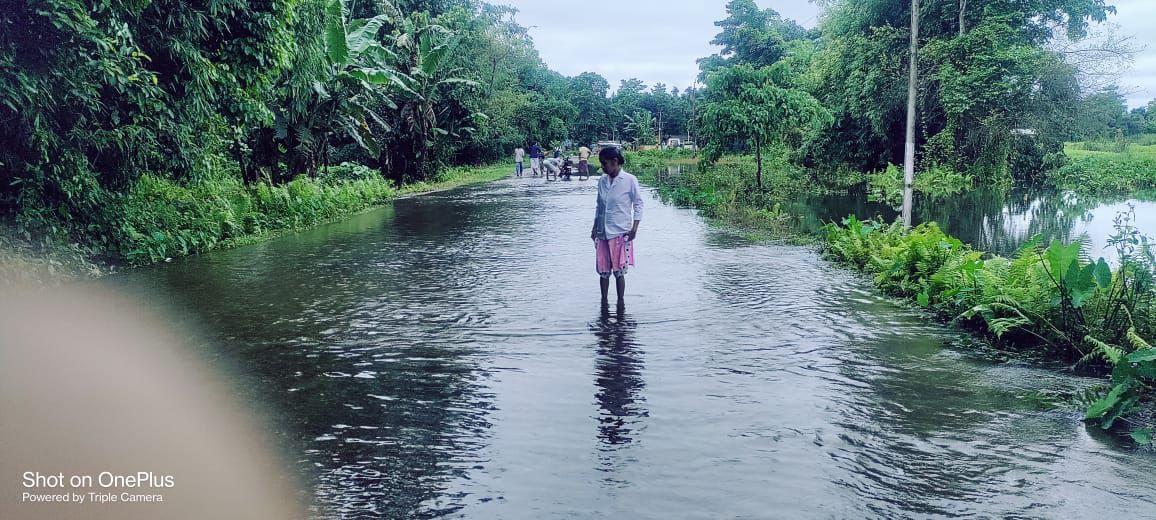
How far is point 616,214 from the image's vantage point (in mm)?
8609

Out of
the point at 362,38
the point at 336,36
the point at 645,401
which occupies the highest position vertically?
the point at 362,38

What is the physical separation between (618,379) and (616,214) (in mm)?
2719

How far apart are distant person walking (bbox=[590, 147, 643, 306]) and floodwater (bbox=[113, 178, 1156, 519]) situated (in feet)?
1.90

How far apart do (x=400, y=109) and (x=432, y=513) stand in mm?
31640

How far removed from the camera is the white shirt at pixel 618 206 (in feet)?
28.2

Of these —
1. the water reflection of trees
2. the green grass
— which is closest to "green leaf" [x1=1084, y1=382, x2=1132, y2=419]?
the green grass

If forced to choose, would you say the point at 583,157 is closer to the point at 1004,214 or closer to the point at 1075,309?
the point at 1004,214

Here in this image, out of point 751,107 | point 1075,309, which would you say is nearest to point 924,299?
point 1075,309

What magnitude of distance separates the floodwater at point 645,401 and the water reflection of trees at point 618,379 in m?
0.02

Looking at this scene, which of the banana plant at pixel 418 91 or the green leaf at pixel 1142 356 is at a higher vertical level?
the banana plant at pixel 418 91

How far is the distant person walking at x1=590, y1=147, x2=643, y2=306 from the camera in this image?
857 centimetres

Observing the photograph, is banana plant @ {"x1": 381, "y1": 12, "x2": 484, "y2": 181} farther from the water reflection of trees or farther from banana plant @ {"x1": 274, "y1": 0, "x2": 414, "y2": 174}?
the water reflection of trees

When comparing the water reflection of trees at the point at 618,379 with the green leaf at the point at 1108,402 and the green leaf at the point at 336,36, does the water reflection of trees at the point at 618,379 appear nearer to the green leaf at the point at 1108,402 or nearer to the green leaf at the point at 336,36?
the green leaf at the point at 1108,402

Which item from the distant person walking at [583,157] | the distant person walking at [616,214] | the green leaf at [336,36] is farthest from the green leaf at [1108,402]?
the distant person walking at [583,157]
